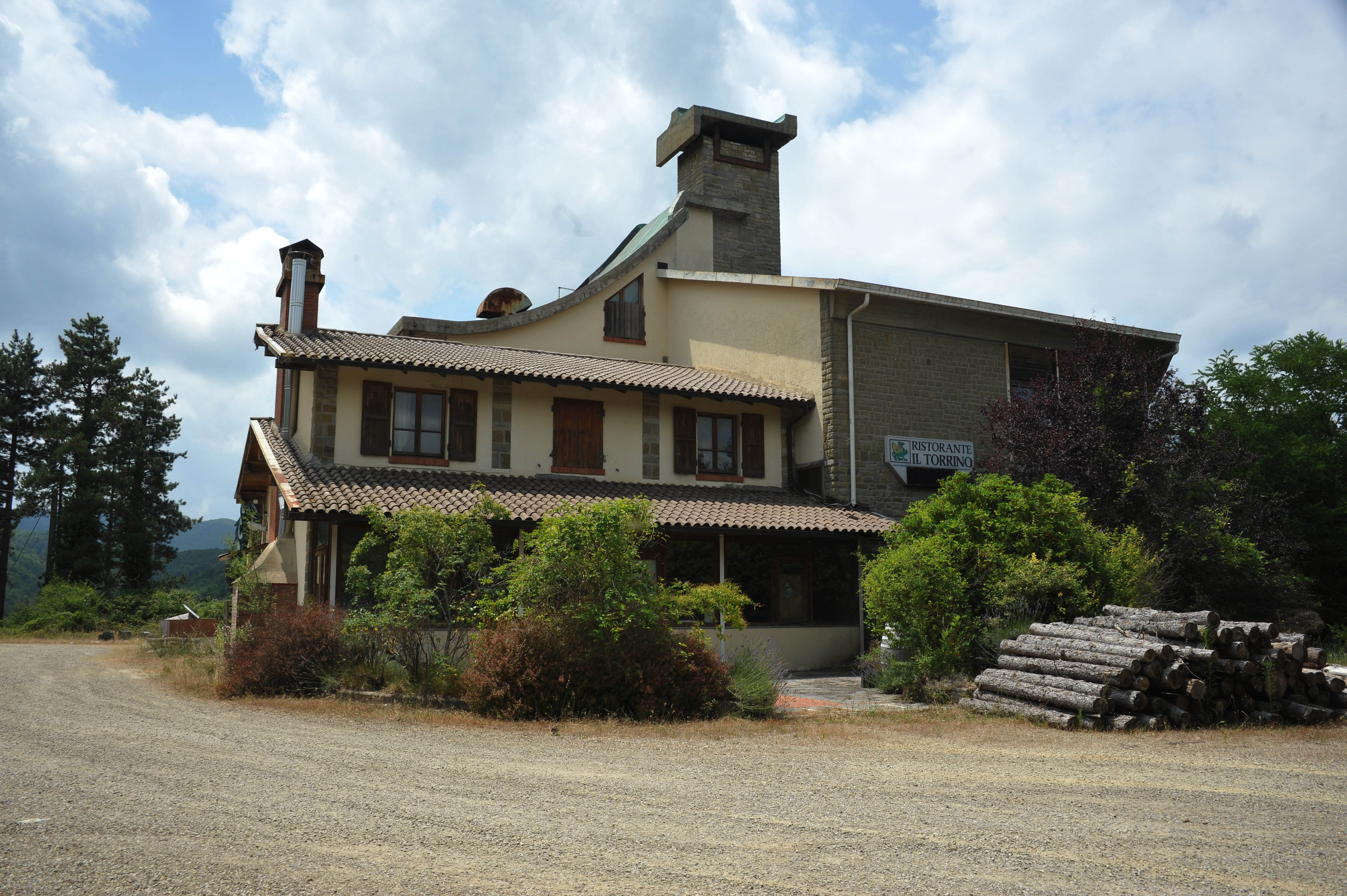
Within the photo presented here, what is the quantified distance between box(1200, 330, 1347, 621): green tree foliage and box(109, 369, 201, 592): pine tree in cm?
3896

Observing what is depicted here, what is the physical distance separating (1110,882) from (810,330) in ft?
51.9

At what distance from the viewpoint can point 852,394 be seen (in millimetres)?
19016

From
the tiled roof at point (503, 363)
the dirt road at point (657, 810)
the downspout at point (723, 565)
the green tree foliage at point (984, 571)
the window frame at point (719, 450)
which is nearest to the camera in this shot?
the dirt road at point (657, 810)

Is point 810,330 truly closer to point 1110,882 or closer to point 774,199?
point 774,199

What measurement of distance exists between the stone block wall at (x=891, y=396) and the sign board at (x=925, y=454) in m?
0.10

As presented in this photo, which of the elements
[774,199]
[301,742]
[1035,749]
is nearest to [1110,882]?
[1035,749]

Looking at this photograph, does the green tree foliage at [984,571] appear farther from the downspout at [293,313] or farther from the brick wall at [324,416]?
the downspout at [293,313]

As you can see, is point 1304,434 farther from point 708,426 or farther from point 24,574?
point 24,574

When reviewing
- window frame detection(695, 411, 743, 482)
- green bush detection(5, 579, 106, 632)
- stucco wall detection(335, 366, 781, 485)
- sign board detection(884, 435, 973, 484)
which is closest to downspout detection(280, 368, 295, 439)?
stucco wall detection(335, 366, 781, 485)

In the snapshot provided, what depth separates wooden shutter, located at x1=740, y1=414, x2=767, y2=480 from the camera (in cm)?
1997

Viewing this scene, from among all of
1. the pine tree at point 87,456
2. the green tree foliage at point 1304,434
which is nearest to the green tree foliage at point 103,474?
the pine tree at point 87,456

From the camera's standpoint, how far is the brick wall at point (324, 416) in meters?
16.6

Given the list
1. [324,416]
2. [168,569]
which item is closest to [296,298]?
[324,416]

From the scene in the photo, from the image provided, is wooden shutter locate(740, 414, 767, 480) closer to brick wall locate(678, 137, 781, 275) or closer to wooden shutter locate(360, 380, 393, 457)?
wooden shutter locate(360, 380, 393, 457)
